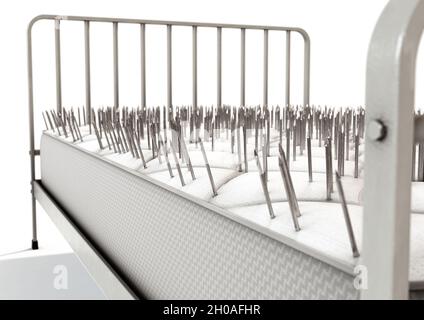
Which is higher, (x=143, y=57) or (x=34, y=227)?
(x=143, y=57)

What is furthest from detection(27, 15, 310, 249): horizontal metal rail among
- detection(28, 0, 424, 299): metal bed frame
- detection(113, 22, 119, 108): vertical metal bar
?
detection(28, 0, 424, 299): metal bed frame

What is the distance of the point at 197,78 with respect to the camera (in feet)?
7.65

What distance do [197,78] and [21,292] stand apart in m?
1.10

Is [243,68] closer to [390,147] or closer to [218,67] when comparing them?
[218,67]

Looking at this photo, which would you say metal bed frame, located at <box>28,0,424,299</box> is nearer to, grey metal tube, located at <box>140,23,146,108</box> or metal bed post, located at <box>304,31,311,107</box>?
grey metal tube, located at <box>140,23,146,108</box>

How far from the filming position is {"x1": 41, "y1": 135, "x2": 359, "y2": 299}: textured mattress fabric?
19.5 inches

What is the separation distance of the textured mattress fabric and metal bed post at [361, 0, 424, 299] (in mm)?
54

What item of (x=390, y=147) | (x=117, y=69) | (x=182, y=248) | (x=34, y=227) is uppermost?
(x=117, y=69)

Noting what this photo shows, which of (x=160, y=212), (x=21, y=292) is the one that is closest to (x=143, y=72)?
(x=21, y=292)

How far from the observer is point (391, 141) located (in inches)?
14.8

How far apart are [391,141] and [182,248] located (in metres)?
0.40

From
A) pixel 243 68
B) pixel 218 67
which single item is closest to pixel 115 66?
pixel 218 67

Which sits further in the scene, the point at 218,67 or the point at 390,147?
the point at 218,67

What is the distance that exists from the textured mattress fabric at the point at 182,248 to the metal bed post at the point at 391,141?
0.05 m
